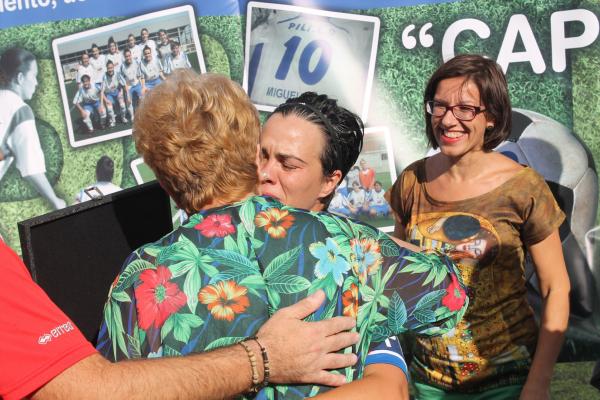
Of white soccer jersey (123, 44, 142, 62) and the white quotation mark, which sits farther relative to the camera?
white soccer jersey (123, 44, 142, 62)

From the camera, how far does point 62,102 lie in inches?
150

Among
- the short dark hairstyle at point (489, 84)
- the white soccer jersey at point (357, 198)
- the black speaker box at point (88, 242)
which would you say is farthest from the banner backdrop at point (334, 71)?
the black speaker box at point (88, 242)

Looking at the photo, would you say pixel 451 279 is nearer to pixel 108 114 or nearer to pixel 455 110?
pixel 455 110

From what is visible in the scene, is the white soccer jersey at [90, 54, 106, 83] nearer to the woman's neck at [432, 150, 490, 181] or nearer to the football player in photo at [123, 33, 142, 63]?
the football player in photo at [123, 33, 142, 63]

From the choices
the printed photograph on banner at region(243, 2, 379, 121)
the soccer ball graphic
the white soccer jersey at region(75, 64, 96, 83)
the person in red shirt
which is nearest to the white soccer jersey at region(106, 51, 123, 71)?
the white soccer jersey at region(75, 64, 96, 83)

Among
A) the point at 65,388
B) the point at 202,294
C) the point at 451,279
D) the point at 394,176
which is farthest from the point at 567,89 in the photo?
the point at 65,388

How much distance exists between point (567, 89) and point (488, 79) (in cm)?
98

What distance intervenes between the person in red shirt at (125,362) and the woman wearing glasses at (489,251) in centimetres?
98

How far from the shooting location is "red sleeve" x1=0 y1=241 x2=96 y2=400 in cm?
116

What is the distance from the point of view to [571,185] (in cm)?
323

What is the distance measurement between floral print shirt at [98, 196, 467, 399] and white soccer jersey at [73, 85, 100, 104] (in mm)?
2545

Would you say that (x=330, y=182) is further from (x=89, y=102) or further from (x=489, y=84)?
(x=89, y=102)

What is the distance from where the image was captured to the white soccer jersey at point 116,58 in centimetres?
372

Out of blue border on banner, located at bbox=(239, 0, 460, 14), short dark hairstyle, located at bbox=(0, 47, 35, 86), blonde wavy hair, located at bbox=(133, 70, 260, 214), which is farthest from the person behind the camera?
short dark hairstyle, located at bbox=(0, 47, 35, 86)
